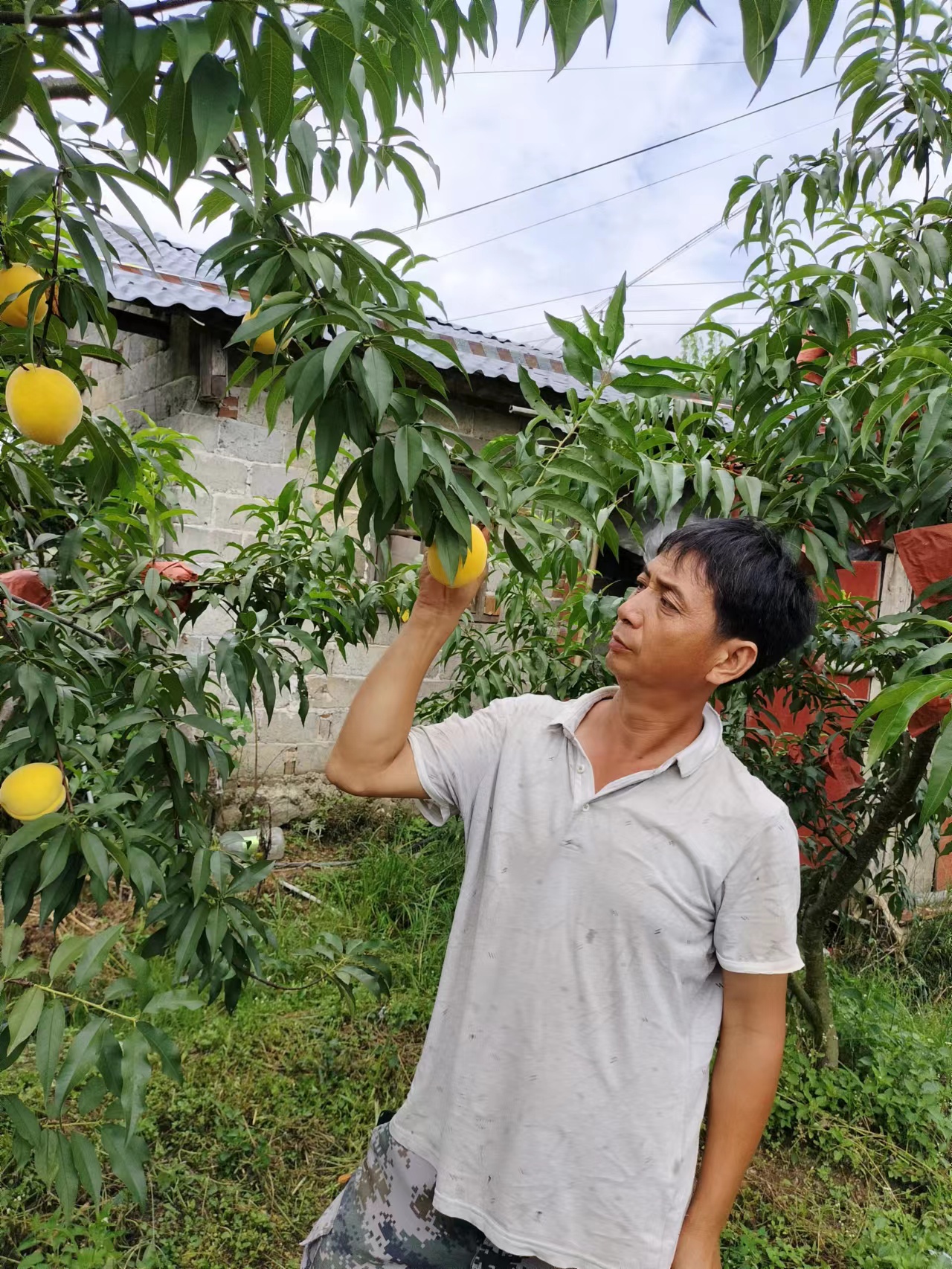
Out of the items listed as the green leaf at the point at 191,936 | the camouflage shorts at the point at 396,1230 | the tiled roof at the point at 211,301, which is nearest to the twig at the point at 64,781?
the green leaf at the point at 191,936

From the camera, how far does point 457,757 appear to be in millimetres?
1202

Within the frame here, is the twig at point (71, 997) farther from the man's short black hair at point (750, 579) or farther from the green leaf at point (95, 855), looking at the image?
the man's short black hair at point (750, 579)

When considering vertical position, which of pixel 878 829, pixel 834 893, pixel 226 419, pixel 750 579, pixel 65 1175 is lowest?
Result: pixel 834 893

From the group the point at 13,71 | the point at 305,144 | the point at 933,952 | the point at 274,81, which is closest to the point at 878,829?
the point at 933,952

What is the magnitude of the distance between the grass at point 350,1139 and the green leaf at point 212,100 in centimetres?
163

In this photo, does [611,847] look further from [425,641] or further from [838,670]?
[838,670]

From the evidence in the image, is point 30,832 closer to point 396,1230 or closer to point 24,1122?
point 24,1122

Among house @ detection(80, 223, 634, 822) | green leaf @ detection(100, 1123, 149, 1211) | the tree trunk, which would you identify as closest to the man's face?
green leaf @ detection(100, 1123, 149, 1211)

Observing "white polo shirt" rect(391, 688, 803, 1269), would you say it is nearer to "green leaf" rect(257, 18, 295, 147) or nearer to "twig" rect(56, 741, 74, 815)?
"twig" rect(56, 741, 74, 815)

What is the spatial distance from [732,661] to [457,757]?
1.25 ft

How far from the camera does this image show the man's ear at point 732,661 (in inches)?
44.0

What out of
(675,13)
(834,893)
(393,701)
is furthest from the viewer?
(834,893)

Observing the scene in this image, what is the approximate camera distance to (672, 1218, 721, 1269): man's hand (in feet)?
3.44

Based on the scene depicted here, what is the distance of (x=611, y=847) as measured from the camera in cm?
106
